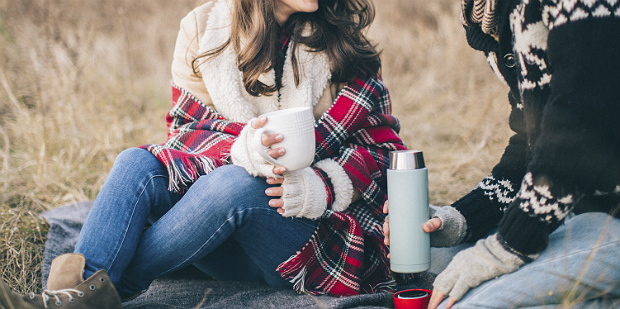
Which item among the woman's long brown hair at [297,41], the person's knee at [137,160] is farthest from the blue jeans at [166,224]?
the woman's long brown hair at [297,41]

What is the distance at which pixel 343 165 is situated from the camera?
1.68 metres

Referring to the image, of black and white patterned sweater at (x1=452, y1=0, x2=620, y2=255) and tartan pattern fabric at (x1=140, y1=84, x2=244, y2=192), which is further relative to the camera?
tartan pattern fabric at (x1=140, y1=84, x2=244, y2=192)

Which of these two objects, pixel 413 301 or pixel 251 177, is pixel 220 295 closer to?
pixel 251 177

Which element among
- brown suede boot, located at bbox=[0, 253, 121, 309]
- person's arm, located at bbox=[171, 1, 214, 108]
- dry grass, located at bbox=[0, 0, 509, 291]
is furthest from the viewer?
dry grass, located at bbox=[0, 0, 509, 291]

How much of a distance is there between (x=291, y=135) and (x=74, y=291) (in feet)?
2.22

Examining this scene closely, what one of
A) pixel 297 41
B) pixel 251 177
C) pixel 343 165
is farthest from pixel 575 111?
pixel 297 41

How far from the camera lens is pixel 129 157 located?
5.32 feet

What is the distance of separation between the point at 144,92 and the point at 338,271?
3.30 m

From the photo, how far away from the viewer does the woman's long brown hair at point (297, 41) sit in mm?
1836

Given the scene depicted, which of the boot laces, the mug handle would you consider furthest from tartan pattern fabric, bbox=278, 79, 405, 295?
the boot laces

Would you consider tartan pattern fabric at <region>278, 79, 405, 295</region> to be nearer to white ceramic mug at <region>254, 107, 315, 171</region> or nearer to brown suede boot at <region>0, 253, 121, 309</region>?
white ceramic mug at <region>254, 107, 315, 171</region>

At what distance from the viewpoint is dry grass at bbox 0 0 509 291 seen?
→ 108 inches

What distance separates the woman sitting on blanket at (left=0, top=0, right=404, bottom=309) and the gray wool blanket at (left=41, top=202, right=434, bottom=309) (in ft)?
0.17

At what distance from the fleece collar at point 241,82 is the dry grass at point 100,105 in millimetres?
953
